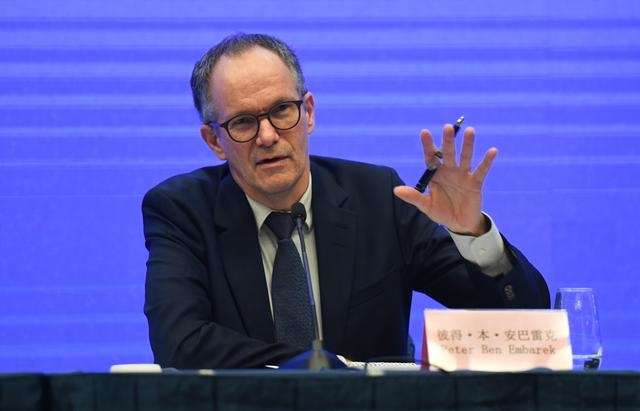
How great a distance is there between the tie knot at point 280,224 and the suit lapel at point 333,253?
83 millimetres

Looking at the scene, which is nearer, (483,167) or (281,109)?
(483,167)

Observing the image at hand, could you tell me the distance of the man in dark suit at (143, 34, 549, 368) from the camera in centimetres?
221

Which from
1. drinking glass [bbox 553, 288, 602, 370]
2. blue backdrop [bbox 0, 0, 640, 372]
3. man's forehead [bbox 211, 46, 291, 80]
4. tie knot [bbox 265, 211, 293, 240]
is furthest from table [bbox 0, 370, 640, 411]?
blue backdrop [bbox 0, 0, 640, 372]

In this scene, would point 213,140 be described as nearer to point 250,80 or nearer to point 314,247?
point 250,80

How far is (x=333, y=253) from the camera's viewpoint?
2432mm

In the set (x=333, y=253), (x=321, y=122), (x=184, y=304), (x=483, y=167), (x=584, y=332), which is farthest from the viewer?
(x=321, y=122)

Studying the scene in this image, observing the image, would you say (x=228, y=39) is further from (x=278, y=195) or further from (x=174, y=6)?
(x=174, y=6)

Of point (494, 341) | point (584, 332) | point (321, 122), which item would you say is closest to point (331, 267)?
point (584, 332)

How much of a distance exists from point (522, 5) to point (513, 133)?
46 centimetres

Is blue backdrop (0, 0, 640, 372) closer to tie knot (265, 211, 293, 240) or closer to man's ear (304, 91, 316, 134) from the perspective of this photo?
man's ear (304, 91, 316, 134)

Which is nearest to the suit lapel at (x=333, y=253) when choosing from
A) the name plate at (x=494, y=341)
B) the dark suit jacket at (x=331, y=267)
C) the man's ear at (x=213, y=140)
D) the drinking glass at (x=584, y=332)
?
the dark suit jacket at (x=331, y=267)

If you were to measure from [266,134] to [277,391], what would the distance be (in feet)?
3.70

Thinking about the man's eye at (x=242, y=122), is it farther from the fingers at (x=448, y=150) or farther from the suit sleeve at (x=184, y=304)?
the fingers at (x=448, y=150)

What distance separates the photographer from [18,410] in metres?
1.27
